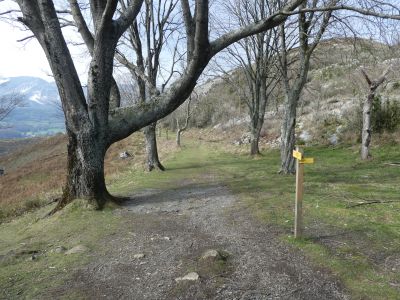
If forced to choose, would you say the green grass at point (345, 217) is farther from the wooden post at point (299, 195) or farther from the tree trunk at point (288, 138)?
the tree trunk at point (288, 138)

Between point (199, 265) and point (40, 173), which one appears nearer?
point (199, 265)

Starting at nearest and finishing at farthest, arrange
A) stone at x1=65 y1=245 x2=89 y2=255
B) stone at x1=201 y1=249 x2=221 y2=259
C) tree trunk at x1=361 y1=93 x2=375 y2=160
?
1. stone at x1=201 y1=249 x2=221 y2=259
2. stone at x1=65 y1=245 x2=89 y2=255
3. tree trunk at x1=361 y1=93 x2=375 y2=160

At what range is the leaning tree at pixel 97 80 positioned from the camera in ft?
26.9

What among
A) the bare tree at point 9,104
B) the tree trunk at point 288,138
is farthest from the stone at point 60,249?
the bare tree at point 9,104

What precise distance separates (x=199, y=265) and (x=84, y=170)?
438 centimetres

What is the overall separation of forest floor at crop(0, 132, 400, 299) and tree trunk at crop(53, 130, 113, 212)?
0.29 meters

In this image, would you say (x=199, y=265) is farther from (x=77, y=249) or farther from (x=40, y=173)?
(x=40, y=173)

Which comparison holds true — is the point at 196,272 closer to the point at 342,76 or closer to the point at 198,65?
the point at 198,65

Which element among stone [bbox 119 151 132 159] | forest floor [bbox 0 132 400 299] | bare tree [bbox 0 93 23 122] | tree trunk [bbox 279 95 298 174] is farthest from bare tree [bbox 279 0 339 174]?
bare tree [bbox 0 93 23 122]

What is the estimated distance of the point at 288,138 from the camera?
1346cm

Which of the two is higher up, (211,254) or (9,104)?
(9,104)

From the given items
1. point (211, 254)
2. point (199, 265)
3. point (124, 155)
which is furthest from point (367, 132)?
point (124, 155)

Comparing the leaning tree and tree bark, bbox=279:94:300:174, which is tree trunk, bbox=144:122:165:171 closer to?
tree bark, bbox=279:94:300:174

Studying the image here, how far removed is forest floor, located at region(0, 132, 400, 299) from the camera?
4.44 metres
